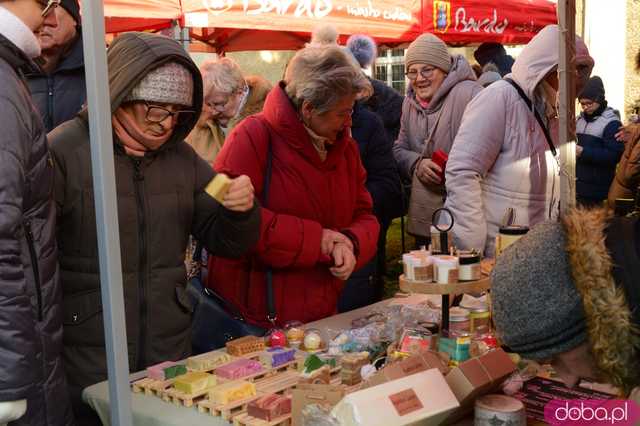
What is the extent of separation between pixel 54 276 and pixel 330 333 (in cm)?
87

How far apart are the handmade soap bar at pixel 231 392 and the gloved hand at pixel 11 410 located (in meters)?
0.42

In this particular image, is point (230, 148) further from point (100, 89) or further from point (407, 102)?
point (407, 102)

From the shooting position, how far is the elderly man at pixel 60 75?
279 centimetres

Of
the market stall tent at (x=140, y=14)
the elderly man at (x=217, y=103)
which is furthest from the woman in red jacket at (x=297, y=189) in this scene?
the market stall tent at (x=140, y=14)

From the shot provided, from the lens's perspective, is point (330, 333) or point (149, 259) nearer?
point (149, 259)

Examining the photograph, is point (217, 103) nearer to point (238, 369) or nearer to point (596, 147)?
point (238, 369)

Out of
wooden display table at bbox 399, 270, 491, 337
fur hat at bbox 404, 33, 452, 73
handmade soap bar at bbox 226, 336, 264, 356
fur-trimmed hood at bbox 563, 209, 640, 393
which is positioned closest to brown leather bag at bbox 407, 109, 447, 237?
fur hat at bbox 404, 33, 452, 73

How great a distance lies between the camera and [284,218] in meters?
2.40

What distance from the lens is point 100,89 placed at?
5.19 ft

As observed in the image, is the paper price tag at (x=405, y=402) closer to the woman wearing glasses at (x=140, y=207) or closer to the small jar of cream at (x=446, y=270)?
the small jar of cream at (x=446, y=270)

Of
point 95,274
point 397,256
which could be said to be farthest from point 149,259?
point 397,256

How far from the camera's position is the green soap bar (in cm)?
191

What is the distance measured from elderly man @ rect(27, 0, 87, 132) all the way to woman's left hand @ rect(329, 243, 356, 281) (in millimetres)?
1137
